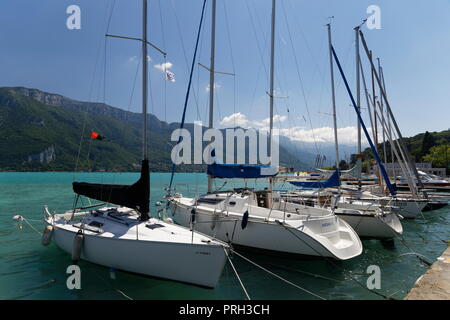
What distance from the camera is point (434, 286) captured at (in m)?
6.34

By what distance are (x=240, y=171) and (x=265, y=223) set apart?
167 inches

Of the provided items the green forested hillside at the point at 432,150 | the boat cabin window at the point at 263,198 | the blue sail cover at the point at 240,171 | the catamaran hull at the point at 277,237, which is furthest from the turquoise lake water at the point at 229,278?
the green forested hillside at the point at 432,150

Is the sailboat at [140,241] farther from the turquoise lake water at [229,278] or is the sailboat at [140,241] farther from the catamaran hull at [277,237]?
the catamaran hull at [277,237]

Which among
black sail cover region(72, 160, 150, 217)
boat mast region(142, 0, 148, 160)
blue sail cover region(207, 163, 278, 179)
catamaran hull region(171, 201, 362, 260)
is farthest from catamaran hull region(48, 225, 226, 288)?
blue sail cover region(207, 163, 278, 179)

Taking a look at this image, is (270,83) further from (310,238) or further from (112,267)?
(112,267)

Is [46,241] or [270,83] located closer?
[46,241]

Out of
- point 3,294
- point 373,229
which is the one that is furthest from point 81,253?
point 373,229

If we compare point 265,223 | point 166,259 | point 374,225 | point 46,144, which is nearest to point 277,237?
point 265,223

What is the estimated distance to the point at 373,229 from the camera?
1221 cm

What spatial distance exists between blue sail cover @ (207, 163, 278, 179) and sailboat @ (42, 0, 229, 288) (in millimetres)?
4837

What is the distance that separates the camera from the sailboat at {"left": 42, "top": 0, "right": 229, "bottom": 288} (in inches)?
258

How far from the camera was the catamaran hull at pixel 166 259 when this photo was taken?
6.52 meters

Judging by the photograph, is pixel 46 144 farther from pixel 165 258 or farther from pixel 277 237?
pixel 277 237

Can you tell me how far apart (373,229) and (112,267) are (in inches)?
452
